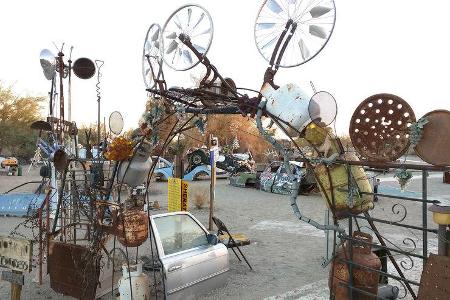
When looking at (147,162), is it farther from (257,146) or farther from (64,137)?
(257,146)

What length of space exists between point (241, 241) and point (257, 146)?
1449 inches

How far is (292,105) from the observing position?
11.7ft

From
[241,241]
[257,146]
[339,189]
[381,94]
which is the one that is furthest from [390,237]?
[257,146]

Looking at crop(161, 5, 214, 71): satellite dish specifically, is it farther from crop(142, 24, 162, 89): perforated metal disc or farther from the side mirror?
the side mirror

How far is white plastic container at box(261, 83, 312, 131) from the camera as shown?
353cm

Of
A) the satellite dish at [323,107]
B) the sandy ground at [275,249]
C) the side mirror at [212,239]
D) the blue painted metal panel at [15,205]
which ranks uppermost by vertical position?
the satellite dish at [323,107]

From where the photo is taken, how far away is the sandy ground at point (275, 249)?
583 cm

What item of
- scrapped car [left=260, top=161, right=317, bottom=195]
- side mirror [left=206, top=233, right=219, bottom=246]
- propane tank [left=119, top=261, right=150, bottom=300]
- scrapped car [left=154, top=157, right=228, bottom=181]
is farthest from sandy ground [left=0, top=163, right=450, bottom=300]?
scrapped car [left=154, top=157, right=228, bottom=181]

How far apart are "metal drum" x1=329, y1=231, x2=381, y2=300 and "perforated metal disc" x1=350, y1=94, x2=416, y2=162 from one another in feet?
2.86

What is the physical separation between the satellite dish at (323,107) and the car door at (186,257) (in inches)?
106

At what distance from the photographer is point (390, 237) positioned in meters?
9.52

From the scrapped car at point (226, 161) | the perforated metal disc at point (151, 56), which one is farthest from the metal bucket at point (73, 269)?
the scrapped car at point (226, 161)

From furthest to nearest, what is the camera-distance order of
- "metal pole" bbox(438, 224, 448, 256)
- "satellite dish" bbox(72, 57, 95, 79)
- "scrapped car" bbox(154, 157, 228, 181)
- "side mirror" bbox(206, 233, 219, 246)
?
"scrapped car" bbox(154, 157, 228, 181)
"satellite dish" bbox(72, 57, 95, 79)
"side mirror" bbox(206, 233, 219, 246)
"metal pole" bbox(438, 224, 448, 256)

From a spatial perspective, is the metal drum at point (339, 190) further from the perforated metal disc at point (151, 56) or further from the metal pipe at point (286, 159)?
the perforated metal disc at point (151, 56)
